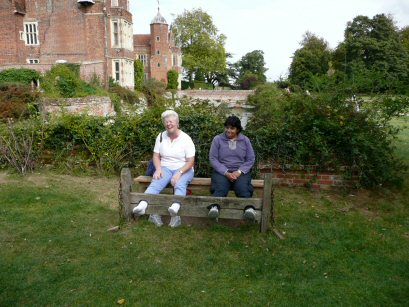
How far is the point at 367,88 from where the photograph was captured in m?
6.91

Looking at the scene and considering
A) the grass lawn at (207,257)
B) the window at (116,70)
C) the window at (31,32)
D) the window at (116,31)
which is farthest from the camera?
the window at (116,70)

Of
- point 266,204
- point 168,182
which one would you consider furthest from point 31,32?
point 266,204

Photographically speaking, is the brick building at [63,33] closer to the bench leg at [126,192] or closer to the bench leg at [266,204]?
the bench leg at [126,192]

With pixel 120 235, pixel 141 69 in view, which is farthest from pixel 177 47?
pixel 120 235

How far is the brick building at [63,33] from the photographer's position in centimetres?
3030

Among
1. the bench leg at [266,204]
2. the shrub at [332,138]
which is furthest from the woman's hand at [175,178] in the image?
the shrub at [332,138]

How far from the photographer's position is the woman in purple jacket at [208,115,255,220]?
512 cm

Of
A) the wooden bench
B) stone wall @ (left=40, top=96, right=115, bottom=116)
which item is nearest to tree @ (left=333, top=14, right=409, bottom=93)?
stone wall @ (left=40, top=96, right=115, bottom=116)

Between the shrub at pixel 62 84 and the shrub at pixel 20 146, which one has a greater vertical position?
the shrub at pixel 62 84

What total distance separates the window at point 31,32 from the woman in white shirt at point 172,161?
30.6 metres

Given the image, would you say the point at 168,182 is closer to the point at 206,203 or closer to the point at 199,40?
the point at 206,203

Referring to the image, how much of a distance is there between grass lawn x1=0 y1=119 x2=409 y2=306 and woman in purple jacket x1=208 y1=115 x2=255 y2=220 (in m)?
0.54

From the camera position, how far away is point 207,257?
14.0 feet

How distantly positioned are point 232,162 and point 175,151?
0.84 metres
